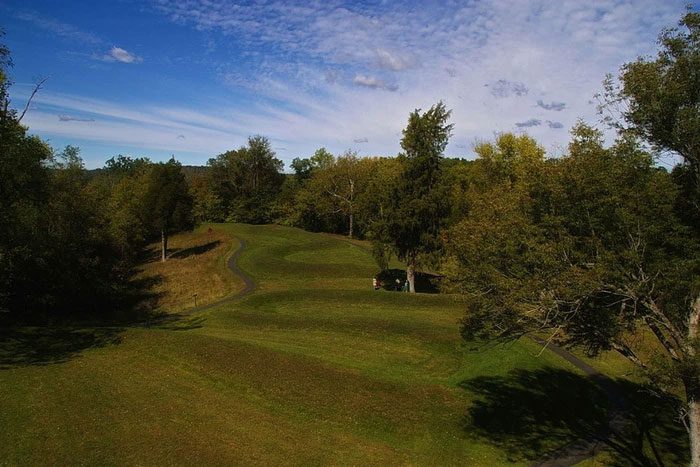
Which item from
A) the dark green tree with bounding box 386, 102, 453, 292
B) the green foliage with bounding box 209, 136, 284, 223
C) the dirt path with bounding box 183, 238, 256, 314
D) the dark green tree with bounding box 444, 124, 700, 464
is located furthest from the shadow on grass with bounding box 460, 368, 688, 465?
the green foliage with bounding box 209, 136, 284, 223

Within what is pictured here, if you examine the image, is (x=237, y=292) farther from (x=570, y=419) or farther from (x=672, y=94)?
(x=672, y=94)

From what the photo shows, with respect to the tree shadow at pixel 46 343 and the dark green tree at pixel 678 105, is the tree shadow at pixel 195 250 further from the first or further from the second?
the dark green tree at pixel 678 105

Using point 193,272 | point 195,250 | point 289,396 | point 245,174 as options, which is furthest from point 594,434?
point 245,174

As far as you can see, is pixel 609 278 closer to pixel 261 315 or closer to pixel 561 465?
pixel 561 465

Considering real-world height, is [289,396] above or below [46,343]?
below

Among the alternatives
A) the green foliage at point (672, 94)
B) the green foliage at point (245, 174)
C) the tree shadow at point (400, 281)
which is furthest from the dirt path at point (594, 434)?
the green foliage at point (245, 174)

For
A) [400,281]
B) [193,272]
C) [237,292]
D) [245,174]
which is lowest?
[237,292]
